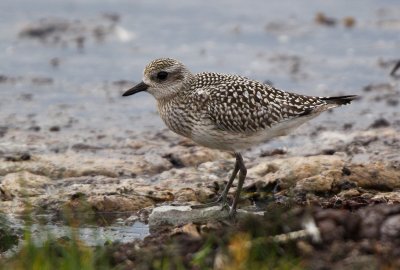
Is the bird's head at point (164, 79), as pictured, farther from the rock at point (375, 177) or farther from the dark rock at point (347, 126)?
the dark rock at point (347, 126)

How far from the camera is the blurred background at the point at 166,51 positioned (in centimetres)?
1423

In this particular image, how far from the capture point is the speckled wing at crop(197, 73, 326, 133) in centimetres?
898

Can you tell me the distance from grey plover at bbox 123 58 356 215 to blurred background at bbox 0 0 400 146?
3.78 m

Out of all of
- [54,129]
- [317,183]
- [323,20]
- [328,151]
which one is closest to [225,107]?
[317,183]

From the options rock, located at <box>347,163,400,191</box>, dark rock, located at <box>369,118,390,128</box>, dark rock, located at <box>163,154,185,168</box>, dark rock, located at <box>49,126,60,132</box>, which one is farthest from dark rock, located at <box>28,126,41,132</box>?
rock, located at <box>347,163,400,191</box>

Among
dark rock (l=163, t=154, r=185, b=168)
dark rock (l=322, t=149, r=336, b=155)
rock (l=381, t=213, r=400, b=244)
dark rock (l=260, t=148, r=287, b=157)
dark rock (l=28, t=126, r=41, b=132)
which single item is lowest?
dark rock (l=28, t=126, r=41, b=132)

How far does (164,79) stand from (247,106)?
862mm

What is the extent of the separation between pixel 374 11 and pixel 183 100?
37.2ft

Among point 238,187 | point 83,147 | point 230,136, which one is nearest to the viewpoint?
point 238,187

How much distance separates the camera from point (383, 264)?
591 centimetres

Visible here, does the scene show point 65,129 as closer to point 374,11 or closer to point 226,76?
point 226,76

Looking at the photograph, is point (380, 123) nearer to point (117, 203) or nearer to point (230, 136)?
point (230, 136)

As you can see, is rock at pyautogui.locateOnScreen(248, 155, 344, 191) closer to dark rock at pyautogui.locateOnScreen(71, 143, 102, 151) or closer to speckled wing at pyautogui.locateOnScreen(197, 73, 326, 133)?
speckled wing at pyautogui.locateOnScreen(197, 73, 326, 133)

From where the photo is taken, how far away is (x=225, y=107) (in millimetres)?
8992
